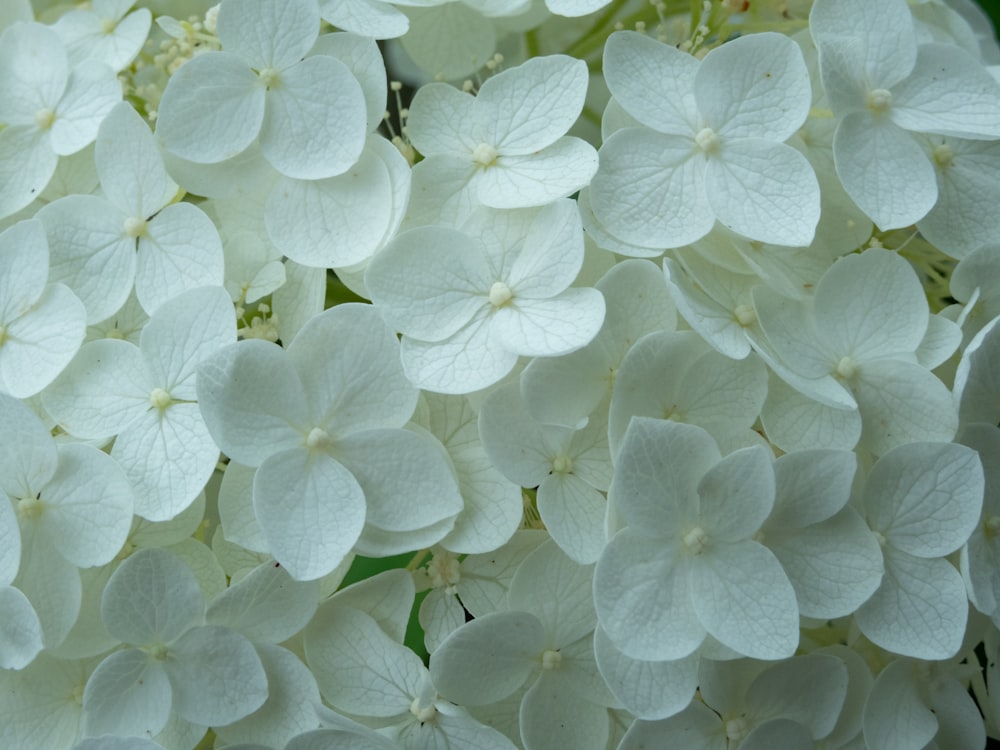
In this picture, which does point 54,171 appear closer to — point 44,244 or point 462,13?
point 44,244

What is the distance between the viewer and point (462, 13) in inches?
22.5

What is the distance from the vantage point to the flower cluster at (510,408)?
42 cm

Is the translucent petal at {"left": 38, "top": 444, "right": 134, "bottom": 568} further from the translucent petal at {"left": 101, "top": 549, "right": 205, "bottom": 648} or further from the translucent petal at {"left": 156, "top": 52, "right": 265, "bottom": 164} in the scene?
the translucent petal at {"left": 156, "top": 52, "right": 265, "bottom": 164}

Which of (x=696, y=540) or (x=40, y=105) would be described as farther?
(x=40, y=105)

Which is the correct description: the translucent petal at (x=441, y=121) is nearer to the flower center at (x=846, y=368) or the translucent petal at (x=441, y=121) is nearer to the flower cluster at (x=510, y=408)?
the flower cluster at (x=510, y=408)

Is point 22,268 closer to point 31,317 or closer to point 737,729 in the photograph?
point 31,317

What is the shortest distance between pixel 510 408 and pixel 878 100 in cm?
20

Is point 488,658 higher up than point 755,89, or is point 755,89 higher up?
point 755,89

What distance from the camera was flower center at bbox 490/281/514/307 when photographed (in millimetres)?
429

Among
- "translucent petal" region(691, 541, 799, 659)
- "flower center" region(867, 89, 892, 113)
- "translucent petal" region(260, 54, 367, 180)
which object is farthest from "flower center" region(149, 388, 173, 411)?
"flower center" region(867, 89, 892, 113)

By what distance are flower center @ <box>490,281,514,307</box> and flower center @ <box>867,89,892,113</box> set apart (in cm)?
17

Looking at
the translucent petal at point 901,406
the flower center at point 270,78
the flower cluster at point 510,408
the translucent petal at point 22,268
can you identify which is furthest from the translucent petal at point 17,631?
the translucent petal at point 901,406

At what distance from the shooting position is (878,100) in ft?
1.56

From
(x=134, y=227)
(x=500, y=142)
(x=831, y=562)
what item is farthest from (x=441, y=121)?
(x=831, y=562)
